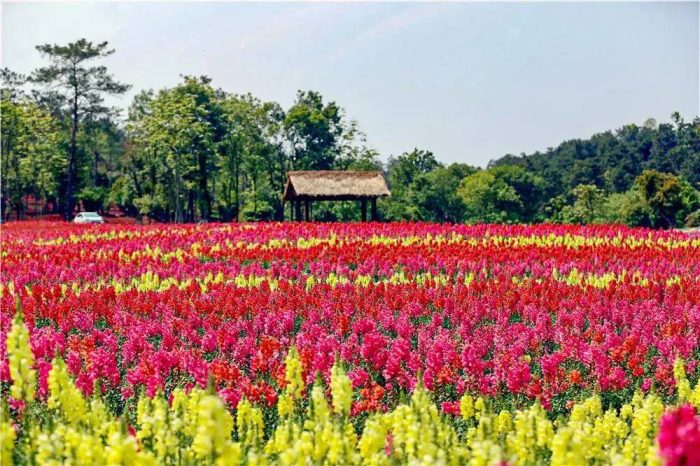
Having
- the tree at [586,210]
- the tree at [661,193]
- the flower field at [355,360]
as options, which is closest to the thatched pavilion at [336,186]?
the tree at [661,193]

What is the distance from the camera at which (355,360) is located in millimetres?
7805

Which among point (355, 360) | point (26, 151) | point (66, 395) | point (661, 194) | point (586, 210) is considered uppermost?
point (26, 151)

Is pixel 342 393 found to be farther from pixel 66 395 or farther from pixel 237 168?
pixel 237 168

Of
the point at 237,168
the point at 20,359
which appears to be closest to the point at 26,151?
the point at 237,168

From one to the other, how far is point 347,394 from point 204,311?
5654mm

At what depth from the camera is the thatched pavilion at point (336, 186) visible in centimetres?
3428

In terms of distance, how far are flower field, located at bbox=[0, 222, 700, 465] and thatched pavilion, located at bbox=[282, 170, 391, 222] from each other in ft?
56.2

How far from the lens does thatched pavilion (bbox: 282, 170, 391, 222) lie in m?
34.3

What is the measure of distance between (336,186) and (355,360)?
2705 centimetres

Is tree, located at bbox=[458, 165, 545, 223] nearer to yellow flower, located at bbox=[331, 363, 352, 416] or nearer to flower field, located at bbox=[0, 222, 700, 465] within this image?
flower field, located at bbox=[0, 222, 700, 465]

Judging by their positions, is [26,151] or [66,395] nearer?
[66,395]

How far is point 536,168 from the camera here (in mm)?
Answer: 74062

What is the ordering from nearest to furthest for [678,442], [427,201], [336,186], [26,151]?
1. [678,442]
2. [336,186]
3. [427,201]
4. [26,151]

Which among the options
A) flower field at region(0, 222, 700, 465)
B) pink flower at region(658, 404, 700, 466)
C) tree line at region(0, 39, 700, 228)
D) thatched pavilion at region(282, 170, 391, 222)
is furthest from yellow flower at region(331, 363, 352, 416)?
tree line at region(0, 39, 700, 228)
